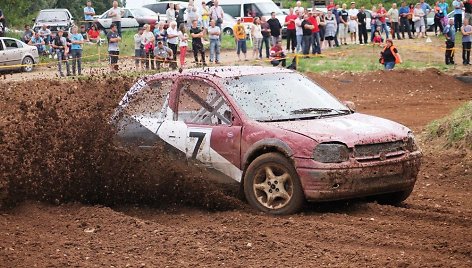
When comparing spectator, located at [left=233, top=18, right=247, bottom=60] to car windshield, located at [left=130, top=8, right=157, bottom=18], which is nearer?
spectator, located at [left=233, top=18, right=247, bottom=60]

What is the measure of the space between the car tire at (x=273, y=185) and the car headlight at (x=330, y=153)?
298 mm

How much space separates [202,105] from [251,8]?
31510 mm

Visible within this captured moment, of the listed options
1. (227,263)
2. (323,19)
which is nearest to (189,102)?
(227,263)

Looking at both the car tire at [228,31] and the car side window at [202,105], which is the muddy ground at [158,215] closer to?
the car side window at [202,105]

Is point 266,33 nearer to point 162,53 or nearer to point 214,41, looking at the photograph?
point 214,41

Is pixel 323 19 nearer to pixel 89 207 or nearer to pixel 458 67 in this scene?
pixel 458 67

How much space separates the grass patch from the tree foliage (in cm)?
3004

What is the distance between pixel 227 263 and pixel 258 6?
34269mm

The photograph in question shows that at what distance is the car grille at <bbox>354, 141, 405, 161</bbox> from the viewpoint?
357 inches

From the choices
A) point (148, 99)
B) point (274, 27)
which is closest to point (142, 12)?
point (274, 27)

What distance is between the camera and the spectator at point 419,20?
38.0 m

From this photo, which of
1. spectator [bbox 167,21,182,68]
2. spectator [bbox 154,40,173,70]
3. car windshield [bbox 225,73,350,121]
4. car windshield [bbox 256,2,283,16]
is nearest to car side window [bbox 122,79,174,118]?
car windshield [bbox 225,73,350,121]

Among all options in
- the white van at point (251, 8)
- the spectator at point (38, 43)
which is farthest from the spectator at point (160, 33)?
the white van at point (251, 8)

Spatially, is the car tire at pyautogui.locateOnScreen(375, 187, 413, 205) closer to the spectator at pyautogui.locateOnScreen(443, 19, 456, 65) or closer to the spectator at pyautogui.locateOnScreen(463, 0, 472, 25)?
the spectator at pyautogui.locateOnScreen(443, 19, 456, 65)
